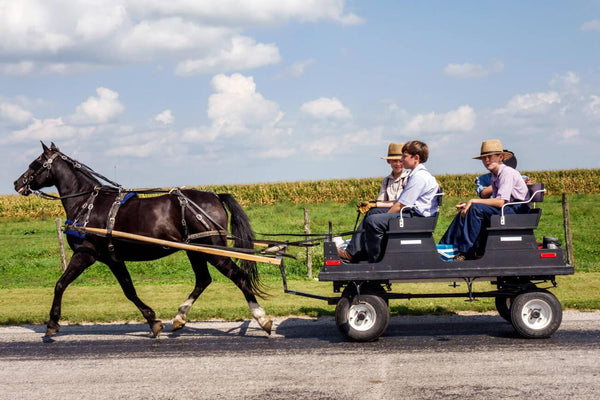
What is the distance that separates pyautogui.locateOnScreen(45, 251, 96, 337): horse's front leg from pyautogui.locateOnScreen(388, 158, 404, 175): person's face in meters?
4.17

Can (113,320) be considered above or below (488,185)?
below

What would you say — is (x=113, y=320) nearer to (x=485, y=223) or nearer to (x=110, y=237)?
(x=110, y=237)

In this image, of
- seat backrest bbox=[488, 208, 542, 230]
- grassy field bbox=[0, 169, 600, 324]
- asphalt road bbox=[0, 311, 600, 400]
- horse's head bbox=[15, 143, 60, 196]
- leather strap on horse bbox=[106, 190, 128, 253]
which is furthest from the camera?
grassy field bbox=[0, 169, 600, 324]

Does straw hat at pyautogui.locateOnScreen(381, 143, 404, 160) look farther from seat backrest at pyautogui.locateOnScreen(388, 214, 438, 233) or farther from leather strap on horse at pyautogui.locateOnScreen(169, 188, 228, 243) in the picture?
leather strap on horse at pyautogui.locateOnScreen(169, 188, 228, 243)

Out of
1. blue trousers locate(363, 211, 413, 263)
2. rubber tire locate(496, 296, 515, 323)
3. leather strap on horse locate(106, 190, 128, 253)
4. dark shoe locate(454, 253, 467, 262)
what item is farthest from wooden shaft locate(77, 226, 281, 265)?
rubber tire locate(496, 296, 515, 323)

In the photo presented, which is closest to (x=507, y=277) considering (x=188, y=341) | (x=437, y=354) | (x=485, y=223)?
(x=485, y=223)

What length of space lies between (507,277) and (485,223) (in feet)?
3.20

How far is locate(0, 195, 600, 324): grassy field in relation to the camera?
969 cm

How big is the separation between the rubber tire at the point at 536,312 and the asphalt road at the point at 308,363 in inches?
5.2

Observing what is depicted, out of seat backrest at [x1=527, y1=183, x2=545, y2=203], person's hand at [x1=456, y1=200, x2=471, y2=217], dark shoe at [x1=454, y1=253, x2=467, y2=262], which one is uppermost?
seat backrest at [x1=527, y1=183, x2=545, y2=203]

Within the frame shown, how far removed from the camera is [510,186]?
24.2ft

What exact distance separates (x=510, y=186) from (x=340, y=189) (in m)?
32.6

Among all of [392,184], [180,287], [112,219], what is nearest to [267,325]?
[112,219]

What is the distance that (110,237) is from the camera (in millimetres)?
8312
